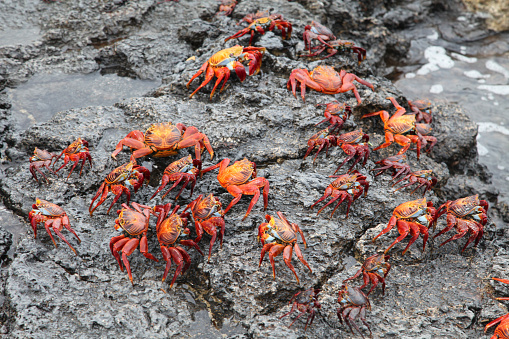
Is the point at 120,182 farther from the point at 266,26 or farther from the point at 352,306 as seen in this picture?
the point at 266,26

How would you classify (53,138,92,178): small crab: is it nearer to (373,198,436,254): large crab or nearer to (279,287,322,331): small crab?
(279,287,322,331): small crab

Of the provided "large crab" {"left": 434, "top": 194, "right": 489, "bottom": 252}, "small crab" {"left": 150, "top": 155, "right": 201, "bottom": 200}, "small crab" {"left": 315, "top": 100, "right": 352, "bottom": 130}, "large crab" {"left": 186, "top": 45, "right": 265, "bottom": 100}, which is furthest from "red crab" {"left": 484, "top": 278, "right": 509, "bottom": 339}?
"large crab" {"left": 186, "top": 45, "right": 265, "bottom": 100}

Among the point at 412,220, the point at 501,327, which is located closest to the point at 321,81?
the point at 412,220

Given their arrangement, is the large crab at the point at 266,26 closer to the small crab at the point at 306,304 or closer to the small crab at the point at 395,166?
the small crab at the point at 395,166

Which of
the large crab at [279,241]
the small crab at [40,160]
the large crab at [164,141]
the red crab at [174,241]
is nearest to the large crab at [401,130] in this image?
the large crab at [279,241]

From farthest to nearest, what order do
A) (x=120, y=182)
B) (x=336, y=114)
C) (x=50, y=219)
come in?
(x=336, y=114), (x=120, y=182), (x=50, y=219)

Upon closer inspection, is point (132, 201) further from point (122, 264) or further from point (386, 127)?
point (386, 127)

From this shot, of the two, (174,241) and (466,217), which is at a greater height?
(174,241)
